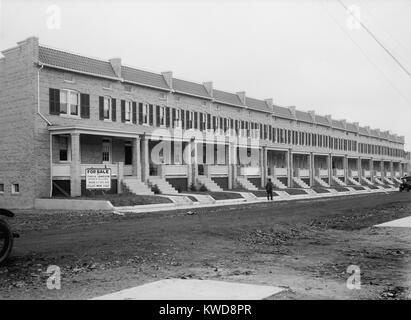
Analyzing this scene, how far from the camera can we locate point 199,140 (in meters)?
39.6

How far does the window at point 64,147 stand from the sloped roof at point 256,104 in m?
25.8

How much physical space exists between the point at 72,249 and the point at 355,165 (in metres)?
76.5

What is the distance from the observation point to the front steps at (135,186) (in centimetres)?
3125

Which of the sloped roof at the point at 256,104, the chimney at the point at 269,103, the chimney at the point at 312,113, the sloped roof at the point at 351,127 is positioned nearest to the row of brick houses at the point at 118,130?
the sloped roof at the point at 256,104

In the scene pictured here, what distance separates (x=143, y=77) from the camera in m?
37.8

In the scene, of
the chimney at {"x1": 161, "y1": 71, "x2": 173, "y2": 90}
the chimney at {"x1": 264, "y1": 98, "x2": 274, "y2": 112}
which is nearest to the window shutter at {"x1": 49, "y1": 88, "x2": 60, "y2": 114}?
the chimney at {"x1": 161, "y1": 71, "x2": 173, "y2": 90}

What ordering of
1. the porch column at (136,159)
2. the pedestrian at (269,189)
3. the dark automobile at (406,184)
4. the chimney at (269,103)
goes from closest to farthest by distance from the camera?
the porch column at (136,159), the pedestrian at (269,189), the dark automobile at (406,184), the chimney at (269,103)

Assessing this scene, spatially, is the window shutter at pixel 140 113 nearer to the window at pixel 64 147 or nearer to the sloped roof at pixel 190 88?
the sloped roof at pixel 190 88

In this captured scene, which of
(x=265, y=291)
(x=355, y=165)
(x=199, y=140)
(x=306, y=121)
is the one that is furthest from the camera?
(x=355, y=165)

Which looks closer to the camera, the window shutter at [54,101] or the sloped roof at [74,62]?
the window shutter at [54,101]

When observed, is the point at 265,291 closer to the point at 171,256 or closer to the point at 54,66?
the point at 171,256

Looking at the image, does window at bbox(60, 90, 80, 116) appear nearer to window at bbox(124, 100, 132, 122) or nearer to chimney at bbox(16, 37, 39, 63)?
chimney at bbox(16, 37, 39, 63)

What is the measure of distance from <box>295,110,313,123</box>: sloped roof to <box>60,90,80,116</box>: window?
125ft

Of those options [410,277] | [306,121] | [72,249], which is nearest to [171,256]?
[72,249]
